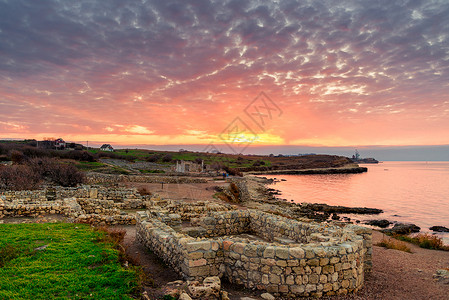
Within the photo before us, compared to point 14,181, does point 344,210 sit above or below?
below

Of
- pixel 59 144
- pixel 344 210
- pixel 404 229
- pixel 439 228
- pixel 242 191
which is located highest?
pixel 59 144

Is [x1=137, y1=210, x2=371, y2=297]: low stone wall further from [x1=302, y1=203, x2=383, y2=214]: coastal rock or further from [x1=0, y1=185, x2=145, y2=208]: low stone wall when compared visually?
[x1=302, y1=203, x2=383, y2=214]: coastal rock

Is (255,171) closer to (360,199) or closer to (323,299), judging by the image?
(360,199)

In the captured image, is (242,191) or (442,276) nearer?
(442,276)

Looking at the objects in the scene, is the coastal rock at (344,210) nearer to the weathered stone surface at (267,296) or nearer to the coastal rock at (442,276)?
the coastal rock at (442,276)

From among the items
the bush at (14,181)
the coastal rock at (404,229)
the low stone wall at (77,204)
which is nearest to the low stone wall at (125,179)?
the bush at (14,181)

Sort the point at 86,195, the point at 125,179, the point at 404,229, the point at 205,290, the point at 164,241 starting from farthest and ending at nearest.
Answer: the point at 125,179, the point at 404,229, the point at 86,195, the point at 164,241, the point at 205,290

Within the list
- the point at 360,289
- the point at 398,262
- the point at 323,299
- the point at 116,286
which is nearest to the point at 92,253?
the point at 116,286

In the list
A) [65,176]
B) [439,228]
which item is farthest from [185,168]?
[439,228]

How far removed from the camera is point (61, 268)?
6590mm

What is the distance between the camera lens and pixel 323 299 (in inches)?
259

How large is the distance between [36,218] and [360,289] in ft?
45.5

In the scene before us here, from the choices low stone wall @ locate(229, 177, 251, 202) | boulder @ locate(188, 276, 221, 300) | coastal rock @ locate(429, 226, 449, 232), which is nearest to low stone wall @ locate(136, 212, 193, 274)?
boulder @ locate(188, 276, 221, 300)

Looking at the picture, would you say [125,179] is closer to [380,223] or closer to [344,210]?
[344,210]
